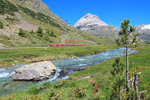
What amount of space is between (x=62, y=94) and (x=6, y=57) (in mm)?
37843

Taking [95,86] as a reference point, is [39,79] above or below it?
below

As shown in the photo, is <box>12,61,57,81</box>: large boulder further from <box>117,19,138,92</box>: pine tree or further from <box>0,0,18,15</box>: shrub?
<box>0,0,18,15</box>: shrub

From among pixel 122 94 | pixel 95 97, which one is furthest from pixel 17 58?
pixel 122 94

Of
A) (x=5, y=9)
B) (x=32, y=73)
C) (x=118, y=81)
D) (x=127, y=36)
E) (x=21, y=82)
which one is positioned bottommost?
(x=21, y=82)

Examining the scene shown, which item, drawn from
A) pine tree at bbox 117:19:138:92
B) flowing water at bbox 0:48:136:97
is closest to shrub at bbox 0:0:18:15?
flowing water at bbox 0:48:136:97

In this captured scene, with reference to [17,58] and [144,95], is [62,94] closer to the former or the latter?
[144,95]

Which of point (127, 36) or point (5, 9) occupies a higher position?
point (5, 9)

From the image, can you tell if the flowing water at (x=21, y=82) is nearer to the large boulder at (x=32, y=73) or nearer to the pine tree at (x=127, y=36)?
the large boulder at (x=32, y=73)

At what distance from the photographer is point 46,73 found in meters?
25.7

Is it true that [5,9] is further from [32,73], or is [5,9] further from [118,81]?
[118,81]

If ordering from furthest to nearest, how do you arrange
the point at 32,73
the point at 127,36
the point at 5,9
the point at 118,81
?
1. the point at 5,9
2. the point at 32,73
3. the point at 127,36
4. the point at 118,81

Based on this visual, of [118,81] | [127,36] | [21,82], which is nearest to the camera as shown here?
[118,81]

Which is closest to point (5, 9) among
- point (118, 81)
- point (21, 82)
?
point (21, 82)

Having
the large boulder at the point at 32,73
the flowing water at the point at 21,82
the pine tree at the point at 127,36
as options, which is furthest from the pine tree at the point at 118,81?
the large boulder at the point at 32,73
